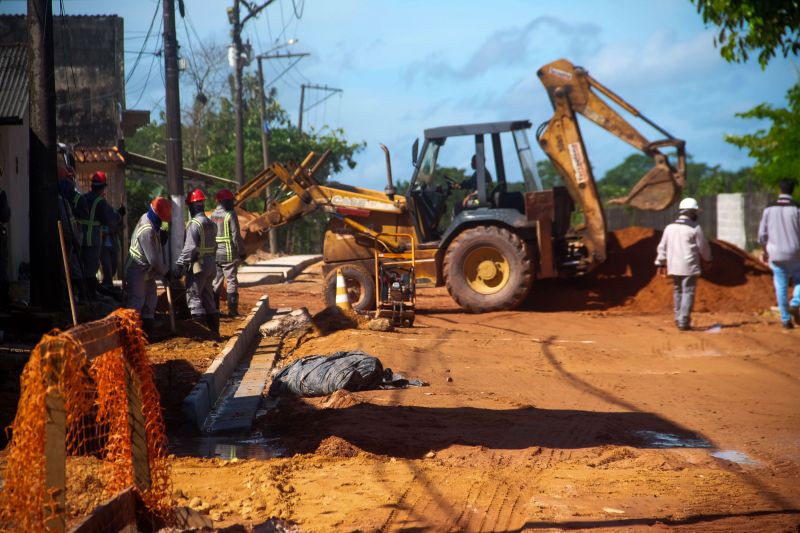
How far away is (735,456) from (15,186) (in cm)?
1408

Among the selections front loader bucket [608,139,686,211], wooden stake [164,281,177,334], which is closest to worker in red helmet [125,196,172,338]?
wooden stake [164,281,177,334]

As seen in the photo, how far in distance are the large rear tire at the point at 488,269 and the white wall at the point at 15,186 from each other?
283 inches

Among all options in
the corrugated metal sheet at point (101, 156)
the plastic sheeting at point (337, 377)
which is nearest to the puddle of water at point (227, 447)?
the plastic sheeting at point (337, 377)

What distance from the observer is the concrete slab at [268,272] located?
2309 centimetres

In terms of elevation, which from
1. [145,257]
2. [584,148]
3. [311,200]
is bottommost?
[145,257]

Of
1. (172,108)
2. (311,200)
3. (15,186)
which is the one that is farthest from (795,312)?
(15,186)

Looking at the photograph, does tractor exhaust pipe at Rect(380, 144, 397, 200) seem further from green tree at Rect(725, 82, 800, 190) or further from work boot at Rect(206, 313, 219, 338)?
green tree at Rect(725, 82, 800, 190)

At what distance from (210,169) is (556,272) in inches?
982

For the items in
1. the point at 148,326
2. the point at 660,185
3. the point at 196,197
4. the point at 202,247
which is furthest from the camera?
the point at 660,185

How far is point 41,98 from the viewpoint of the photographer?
1035cm

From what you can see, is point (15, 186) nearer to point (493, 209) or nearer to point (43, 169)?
point (43, 169)

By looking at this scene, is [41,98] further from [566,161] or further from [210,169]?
[210,169]

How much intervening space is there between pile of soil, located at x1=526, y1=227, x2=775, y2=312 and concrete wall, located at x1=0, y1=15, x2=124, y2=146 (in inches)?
648

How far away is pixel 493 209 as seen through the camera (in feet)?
52.3
